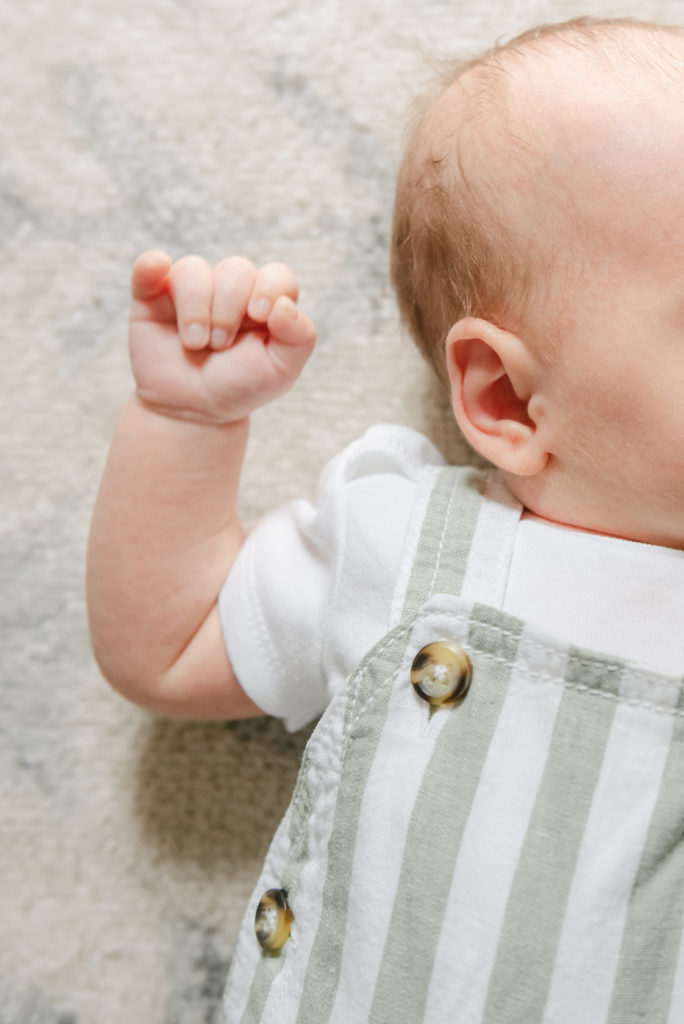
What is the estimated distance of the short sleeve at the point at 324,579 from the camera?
2.07 ft

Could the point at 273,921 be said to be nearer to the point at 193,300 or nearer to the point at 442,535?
the point at 442,535

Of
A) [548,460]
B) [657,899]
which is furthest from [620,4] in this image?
[657,899]

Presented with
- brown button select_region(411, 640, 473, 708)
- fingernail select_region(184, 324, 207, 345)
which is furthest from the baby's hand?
brown button select_region(411, 640, 473, 708)

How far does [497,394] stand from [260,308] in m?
Result: 0.16

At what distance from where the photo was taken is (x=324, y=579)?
26.2 inches

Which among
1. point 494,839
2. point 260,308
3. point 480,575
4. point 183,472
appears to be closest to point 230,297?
point 260,308

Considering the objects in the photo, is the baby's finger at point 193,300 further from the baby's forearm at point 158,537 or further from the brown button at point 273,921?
the brown button at point 273,921

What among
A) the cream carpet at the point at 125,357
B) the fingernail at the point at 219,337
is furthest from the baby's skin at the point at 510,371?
the cream carpet at the point at 125,357

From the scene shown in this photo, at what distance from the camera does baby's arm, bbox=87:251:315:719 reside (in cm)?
64

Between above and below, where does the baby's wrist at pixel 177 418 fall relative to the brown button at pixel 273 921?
above

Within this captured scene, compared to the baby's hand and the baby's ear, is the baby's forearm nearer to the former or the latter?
the baby's hand

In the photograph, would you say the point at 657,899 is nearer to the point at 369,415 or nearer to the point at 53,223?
the point at 369,415

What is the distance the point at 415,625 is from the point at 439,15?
0.52 meters

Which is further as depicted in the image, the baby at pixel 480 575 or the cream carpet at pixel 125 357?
the cream carpet at pixel 125 357
